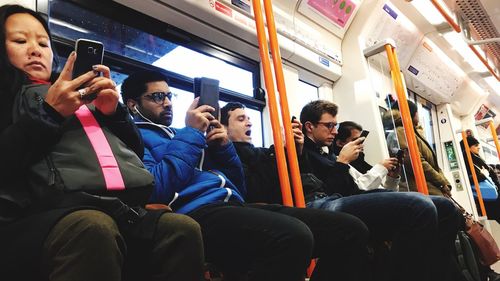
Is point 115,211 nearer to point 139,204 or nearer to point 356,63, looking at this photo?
point 139,204

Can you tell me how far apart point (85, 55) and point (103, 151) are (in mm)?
292

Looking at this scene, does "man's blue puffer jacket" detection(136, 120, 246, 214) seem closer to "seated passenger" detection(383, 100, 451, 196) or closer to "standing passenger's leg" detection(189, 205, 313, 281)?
"standing passenger's leg" detection(189, 205, 313, 281)

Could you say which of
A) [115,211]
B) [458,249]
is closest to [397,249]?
[458,249]

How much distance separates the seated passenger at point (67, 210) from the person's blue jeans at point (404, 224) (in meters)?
1.09

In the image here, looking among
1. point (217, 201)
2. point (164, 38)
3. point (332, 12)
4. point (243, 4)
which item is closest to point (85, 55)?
point (217, 201)

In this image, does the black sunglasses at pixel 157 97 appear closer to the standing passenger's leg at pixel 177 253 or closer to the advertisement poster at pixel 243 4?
the standing passenger's leg at pixel 177 253

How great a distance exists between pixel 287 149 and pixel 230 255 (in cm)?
63

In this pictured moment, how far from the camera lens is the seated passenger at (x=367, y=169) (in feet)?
7.41

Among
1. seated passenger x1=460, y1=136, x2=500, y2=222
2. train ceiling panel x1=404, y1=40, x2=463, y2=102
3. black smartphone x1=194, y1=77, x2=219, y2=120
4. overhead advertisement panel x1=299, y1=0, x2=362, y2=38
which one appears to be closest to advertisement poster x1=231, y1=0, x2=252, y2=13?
overhead advertisement panel x1=299, y1=0, x2=362, y2=38

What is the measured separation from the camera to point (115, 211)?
35.7 inches

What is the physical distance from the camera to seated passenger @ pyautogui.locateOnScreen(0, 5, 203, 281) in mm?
754

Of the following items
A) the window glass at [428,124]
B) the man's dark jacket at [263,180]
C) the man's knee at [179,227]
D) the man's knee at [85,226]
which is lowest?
the man's knee at [179,227]

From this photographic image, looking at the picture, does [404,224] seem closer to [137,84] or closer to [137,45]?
[137,84]

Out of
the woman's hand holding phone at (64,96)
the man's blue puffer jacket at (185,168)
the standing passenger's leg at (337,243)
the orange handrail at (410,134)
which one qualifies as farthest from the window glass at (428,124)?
the woman's hand holding phone at (64,96)
